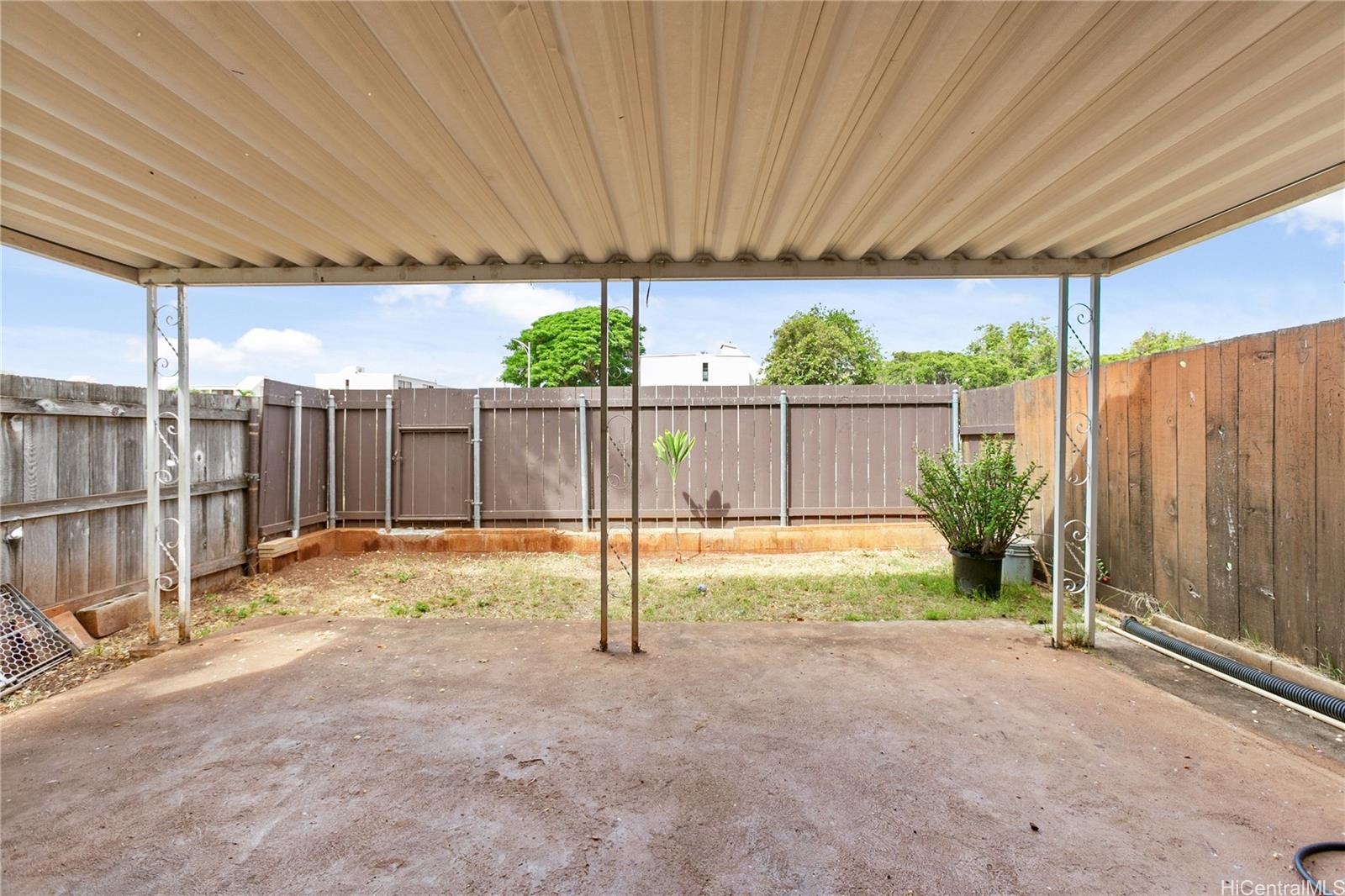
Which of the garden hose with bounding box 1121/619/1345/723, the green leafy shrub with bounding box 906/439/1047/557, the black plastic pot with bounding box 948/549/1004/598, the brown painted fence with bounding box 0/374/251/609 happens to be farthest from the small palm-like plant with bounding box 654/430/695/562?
the brown painted fence with bounding box 0/374/251/609

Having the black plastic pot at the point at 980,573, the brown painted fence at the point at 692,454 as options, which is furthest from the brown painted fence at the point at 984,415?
the black plastic pot at the point at 980,573

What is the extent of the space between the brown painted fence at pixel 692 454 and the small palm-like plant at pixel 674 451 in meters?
0.13

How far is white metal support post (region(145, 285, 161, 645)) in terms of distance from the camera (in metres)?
3.23

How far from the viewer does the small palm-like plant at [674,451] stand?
6000 millimetres

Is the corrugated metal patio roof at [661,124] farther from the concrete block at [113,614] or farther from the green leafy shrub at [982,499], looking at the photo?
the concrete block at [113,614]

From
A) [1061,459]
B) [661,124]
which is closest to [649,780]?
[661,124]

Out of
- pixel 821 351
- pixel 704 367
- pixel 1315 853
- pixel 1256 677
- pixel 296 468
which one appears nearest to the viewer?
pixel 1315 853

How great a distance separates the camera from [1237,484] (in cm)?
295

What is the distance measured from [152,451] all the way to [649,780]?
3370 mm

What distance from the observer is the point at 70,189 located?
2.18 m

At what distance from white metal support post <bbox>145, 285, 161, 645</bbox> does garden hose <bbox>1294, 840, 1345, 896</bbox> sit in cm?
489

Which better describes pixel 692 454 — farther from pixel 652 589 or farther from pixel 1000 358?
pixel 1000 358

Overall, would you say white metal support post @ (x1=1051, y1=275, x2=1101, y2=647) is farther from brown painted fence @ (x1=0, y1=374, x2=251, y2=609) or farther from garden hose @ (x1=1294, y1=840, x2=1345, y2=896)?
brown painted fence @ (x1=0, y1=374, x2=251, y2=609)

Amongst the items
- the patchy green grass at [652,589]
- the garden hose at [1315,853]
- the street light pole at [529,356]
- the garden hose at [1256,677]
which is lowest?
the patchy green grass at [652,589]
